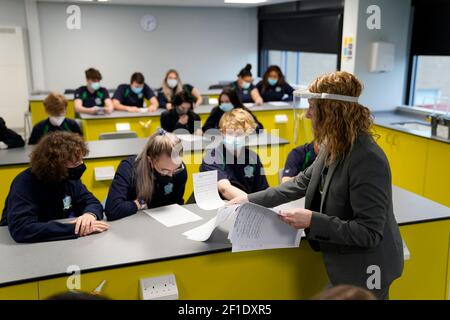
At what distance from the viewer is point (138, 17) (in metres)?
9.43

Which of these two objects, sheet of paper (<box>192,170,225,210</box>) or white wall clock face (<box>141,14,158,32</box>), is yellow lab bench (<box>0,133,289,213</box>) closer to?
sheet of paper (<box>192,170,225,210</box>)

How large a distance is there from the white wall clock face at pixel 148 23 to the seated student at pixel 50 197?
777cm

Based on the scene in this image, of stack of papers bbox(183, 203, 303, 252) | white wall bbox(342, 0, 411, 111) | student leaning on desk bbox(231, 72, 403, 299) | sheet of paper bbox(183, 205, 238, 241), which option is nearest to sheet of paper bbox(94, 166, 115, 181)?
sheet of paper bbox(183, 205, 238, 241)

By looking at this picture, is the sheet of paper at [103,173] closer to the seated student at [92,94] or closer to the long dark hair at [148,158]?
the long dark hair at [148,158]

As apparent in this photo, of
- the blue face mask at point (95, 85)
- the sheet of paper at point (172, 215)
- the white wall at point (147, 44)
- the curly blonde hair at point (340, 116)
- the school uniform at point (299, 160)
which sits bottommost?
the sheet of paper at point (172, 215)

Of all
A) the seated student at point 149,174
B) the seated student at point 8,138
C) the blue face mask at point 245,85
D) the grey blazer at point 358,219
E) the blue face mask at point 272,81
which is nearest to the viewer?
the grey blazer at point 358,219

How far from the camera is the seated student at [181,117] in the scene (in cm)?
504

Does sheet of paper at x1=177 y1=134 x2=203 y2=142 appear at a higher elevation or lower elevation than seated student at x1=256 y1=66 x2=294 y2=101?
lower


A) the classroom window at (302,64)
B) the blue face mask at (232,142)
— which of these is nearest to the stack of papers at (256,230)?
the blue face mask at (232,142)

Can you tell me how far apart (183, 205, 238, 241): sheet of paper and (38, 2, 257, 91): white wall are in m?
7.92

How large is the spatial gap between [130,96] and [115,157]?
2857 millimetres

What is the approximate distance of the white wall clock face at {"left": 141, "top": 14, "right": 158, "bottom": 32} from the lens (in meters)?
9.48

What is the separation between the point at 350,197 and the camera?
1.71 m

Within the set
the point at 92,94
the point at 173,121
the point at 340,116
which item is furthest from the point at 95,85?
the point at 340,116
